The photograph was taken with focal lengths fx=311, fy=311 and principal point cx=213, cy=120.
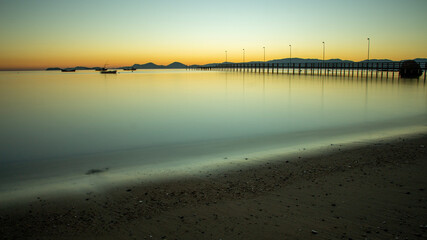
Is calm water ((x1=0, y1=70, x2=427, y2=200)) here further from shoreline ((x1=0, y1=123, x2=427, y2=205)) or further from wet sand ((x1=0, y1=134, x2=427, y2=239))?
wet sand ((x1=0, y1=134, x2=427, y2=239))

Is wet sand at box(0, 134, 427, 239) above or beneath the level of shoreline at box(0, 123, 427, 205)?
above

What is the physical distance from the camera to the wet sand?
13.0 ft

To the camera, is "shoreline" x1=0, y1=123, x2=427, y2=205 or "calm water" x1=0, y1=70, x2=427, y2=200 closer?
"shoreline" x1=0, y1=123, x2=427, y2=205

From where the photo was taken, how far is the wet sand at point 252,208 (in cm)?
397

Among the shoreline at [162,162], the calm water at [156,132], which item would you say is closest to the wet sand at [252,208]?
the shoreline at [162,162]

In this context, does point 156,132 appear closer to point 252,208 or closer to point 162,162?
point 162,162

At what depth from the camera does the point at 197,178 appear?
6.20 metres

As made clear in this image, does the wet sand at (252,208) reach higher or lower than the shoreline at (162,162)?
higher

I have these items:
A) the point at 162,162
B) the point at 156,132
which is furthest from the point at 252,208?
the point at 156,132

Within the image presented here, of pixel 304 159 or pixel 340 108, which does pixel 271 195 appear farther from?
pixel 340 108

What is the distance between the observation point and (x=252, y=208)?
181 inches

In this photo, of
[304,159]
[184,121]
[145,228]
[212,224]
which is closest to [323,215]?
[212,224]

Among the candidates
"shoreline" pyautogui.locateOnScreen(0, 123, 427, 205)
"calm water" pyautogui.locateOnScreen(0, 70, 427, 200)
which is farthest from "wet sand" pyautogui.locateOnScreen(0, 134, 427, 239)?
"calm water" pyautogui.locateOnScreen(0, 70, 427, 200)

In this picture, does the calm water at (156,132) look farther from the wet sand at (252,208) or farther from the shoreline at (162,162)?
the wet sand at (252,208)
